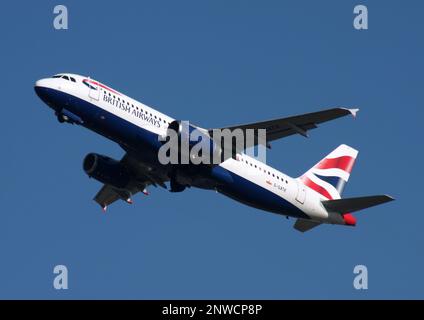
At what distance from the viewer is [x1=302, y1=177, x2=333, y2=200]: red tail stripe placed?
58.0 m

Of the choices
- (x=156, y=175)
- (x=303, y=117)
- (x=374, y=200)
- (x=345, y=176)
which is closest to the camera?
(x=303, y=117)

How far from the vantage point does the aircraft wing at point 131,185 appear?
5609 cm

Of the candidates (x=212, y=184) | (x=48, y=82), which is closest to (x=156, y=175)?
(x=212, y=184)

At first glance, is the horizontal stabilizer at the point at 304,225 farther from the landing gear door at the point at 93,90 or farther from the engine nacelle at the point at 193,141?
Answer: the landing gear door at the point at 93,90

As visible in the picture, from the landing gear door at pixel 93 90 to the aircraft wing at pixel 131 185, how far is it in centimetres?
535

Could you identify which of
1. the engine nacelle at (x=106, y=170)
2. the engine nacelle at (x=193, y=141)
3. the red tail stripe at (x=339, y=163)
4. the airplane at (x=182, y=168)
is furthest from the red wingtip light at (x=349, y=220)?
the engine nacelle at (x=106, y=170)

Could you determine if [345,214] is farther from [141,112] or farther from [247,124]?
[141,112]

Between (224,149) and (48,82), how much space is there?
10.2 metres

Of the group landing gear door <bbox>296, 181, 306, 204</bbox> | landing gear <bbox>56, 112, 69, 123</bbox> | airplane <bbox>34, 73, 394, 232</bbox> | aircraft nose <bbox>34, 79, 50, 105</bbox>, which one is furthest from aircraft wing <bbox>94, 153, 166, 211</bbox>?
landing gear door <bbox>296, 181, 306, 204</bbox>

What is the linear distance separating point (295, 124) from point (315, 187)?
28.6 feet

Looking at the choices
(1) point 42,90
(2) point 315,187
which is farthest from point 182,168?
(2) point 315,187

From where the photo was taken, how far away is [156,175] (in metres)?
56.2

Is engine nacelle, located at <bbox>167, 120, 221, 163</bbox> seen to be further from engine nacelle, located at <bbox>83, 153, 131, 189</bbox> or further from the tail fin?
the tail fin

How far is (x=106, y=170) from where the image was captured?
55969mm
